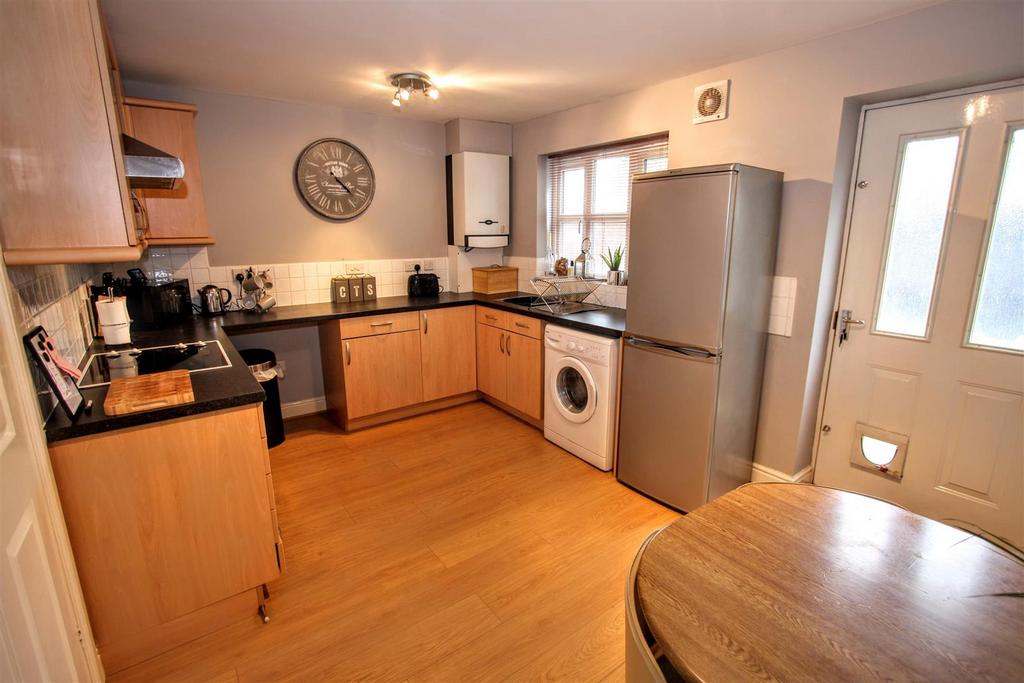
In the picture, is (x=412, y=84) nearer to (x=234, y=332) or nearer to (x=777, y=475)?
(x=234, y=332)

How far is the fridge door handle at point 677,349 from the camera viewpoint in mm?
2312

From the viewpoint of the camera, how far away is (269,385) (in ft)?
10.6

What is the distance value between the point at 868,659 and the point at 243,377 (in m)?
2.00

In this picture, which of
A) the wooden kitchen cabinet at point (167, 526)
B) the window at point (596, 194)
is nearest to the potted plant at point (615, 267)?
the window at point (596, 194)

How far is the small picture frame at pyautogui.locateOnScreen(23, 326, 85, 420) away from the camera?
136cm

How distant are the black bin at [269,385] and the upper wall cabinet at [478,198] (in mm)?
1763

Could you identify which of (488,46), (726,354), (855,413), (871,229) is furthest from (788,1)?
(855,413)

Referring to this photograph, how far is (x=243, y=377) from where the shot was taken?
6.16ft

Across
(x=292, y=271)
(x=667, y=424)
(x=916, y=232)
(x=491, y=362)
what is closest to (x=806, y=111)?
(x=916, y=232)

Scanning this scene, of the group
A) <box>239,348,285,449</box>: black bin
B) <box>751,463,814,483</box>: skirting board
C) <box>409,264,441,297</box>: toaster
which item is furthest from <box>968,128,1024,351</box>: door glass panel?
<box>239,348,285,449</box>: black bin

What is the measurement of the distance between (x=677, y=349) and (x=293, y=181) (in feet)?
9.64

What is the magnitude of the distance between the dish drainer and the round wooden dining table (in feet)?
7.36

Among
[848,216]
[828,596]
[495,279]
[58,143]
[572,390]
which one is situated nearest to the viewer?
[828,596]

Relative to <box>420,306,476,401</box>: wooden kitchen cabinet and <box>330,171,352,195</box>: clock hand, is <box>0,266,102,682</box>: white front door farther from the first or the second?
<box>330,171,352,195</box>: clock hand
